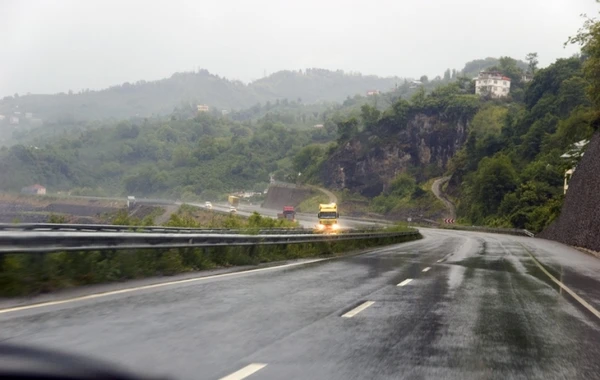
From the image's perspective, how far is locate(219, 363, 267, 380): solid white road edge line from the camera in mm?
5458

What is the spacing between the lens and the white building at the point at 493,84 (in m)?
191

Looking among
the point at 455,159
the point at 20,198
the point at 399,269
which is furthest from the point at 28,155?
the point at 399,269

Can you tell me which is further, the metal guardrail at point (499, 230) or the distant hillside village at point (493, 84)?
the distant hillside village at point (493, 84)

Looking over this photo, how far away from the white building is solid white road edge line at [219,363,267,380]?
194 meters

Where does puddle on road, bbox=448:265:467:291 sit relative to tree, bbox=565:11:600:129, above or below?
below

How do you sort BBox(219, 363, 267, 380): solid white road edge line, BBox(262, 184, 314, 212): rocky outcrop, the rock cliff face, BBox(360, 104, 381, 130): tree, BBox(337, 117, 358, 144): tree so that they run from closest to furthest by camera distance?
BBox(219, 363, 267, 380): solid white road edge line
BBox(262, 184, 314, 212): rocky outcrop
the rock cliff face
BBox(360, 104, 381, 130): tree
BBox(337, 117, 358, 144): tree

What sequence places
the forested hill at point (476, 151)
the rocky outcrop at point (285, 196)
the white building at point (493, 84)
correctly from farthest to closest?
1. the white building at point (493, 84)
2. the rocky outcrop at point (285, 196)
3. the forested hill at point (476, 151)

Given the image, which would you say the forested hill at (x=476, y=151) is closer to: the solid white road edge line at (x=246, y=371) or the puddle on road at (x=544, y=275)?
the puddle on road at (x=544, y=275)

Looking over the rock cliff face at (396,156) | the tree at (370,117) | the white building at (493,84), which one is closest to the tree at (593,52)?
the rock cliff face at (396,156)

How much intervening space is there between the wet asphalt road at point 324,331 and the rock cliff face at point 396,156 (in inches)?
5820

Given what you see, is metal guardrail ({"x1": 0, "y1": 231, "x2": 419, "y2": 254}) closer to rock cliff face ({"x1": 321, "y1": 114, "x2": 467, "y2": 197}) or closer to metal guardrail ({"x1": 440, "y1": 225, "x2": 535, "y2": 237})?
metal guardrail ({"x1": 440, "y1": 225, "x2": 535, "y2": 237})

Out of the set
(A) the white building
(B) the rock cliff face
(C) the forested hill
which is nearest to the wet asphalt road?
(C) the forested hill

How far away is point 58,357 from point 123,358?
315cm

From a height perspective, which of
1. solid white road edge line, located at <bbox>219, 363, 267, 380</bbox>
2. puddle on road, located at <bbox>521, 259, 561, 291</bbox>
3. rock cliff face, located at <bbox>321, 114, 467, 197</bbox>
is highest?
rock cliff face, located at <bbox>321, 114, 467, 197</bbox>
